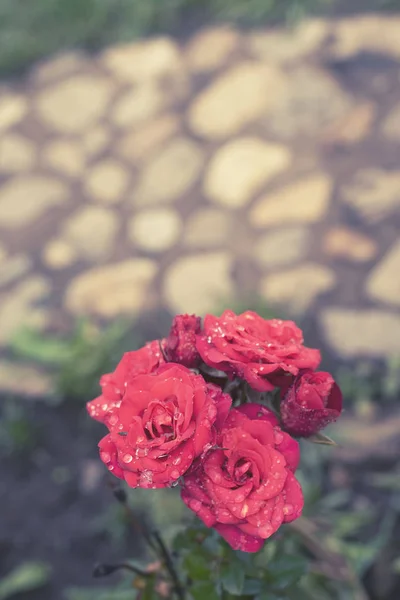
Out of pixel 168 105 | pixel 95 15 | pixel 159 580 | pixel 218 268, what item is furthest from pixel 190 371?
pixel 95 15

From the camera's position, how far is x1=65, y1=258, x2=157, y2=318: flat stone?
2.71 meters

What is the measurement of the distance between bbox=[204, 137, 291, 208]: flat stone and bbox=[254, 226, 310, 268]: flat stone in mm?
264

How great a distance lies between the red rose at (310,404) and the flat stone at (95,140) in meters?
2.68

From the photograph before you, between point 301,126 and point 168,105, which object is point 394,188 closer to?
point 301,126

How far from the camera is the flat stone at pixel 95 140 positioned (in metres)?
3.47

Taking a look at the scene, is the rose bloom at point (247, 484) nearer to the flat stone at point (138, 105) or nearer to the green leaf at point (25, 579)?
the green leaf at point (25, 579)

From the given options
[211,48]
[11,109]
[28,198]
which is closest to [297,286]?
[28,198]

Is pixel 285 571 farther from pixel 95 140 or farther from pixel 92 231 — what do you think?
pixel 95 140

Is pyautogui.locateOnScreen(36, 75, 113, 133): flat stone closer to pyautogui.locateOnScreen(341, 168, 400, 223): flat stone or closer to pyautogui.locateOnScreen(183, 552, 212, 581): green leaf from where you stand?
pyautogui.locateOnScreen(341, 168, 400, 223): flat stone

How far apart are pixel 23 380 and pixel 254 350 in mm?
1764

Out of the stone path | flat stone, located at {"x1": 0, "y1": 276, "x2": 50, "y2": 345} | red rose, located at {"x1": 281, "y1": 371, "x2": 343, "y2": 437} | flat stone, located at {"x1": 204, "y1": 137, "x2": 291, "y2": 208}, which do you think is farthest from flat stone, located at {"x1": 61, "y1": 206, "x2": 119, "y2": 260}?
red rose, located at {"x1": 281, "y1": 371, "x2": 343, "y2": 437}

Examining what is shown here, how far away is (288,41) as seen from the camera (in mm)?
3650

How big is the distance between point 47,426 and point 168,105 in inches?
72.0

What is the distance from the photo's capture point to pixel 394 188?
2834 mm
